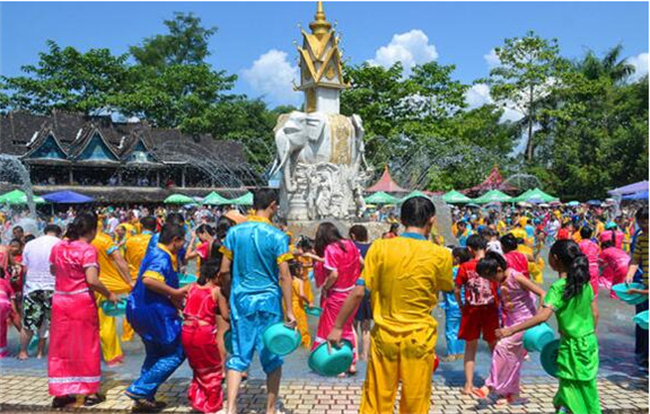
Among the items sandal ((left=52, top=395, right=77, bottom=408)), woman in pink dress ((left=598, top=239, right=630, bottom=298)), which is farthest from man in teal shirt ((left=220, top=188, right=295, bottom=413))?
woman in pink dress ((left=598, top=239, right=630, bottom=298))

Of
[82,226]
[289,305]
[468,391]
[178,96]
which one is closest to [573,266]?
[468,391]

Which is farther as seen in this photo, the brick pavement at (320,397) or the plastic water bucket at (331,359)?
the brick pavement at (320,397)

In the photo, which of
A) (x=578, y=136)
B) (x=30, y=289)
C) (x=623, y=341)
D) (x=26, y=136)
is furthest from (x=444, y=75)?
(x=30, y=289)

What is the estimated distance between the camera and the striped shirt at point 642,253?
6.10 meters

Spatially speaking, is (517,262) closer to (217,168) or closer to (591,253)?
(591,253)

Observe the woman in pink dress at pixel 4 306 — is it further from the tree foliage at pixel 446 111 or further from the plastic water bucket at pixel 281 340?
the tree foliage at pixel 446 111

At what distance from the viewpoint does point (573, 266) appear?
13.6 ft

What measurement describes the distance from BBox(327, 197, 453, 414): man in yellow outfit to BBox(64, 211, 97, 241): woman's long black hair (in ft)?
8.76

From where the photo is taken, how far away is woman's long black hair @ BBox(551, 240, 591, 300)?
4.13 m

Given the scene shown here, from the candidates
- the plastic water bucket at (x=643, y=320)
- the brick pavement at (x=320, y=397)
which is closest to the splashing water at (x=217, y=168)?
the brick pavement at (x=320, y=397)

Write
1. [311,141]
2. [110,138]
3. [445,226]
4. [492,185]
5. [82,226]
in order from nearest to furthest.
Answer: [82,226]
[311,141]
[445,226]
[492,185]
[110,138]

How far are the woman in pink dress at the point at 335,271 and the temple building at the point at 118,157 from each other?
112ft

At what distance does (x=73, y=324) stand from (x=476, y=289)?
11.8 ft

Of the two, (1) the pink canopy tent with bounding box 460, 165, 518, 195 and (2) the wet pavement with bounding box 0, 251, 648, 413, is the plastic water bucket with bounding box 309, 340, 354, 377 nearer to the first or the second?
(2) the wet pavement with bounding box 0, 251, 648, 413
